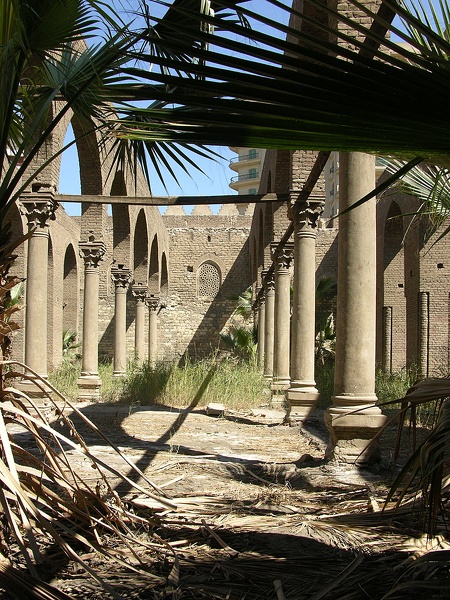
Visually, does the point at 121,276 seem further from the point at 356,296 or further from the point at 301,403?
the point at 356,296

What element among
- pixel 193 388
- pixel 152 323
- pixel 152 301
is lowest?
pixel 193 388

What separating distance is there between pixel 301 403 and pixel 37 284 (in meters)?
4.36

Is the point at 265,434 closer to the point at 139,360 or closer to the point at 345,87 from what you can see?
the point at 345,87

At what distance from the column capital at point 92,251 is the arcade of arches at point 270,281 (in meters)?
0.02

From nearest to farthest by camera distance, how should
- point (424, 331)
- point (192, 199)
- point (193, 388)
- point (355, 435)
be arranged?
point (355, 435), point (192, 199), point (193, 388), point (424, 331)

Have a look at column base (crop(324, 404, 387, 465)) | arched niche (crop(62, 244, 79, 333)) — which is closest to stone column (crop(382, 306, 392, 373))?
arched niche (crop(62, 244, 79, 333))

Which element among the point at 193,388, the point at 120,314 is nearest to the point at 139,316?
the point at 120,314

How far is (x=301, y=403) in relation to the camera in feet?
32.5

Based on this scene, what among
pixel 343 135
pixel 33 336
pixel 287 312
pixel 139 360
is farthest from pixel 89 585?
pixel 139 360

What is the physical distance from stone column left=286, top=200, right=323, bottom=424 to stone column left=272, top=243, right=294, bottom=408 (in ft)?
10.7

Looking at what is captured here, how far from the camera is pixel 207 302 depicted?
2972 centimetres

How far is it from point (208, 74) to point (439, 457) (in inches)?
49.2

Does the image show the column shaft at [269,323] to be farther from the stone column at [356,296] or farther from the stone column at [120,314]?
the stone column at [356,296]

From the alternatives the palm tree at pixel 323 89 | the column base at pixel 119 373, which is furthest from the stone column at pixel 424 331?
the palm tree at pixel 323 89
